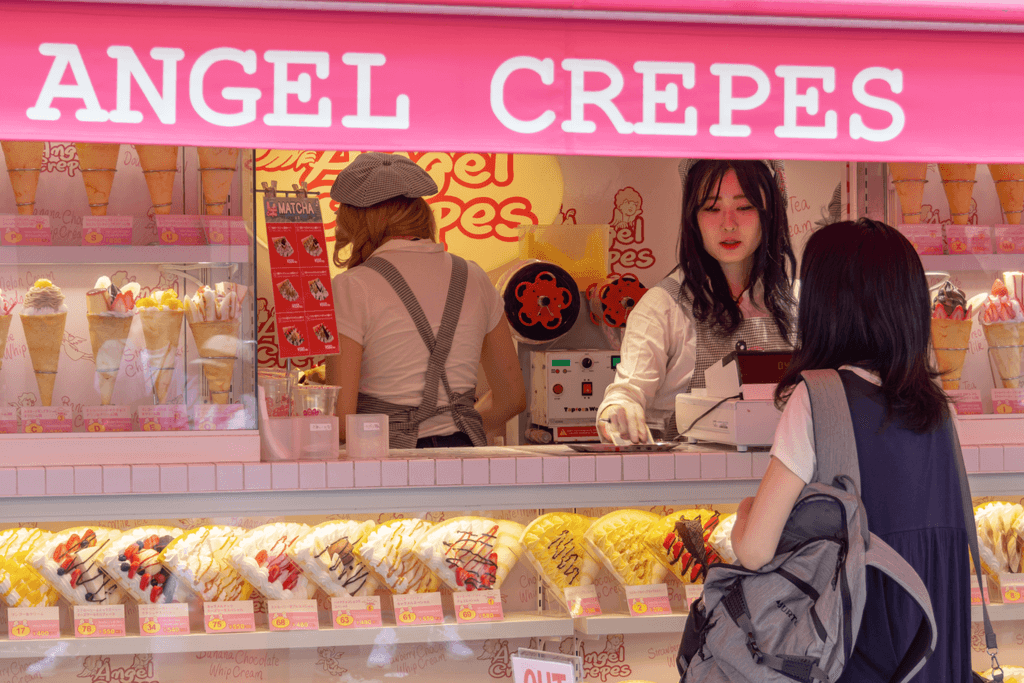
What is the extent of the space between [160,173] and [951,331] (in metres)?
2.35

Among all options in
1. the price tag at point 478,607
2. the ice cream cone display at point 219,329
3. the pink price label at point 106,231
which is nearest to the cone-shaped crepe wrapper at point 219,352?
the ice cream cone display at point 219,329

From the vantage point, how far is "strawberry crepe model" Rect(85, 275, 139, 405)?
2.62 m

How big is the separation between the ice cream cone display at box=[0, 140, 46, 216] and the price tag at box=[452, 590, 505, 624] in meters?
1.51

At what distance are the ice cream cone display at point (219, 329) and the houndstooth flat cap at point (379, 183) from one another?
1.10 meters

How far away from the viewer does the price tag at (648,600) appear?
2605 mm

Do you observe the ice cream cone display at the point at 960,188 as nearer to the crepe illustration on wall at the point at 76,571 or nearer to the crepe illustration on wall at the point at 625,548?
the crepe illustration on wall at the point at 625,548

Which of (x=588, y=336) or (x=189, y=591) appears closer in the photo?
(x=189, y=591)

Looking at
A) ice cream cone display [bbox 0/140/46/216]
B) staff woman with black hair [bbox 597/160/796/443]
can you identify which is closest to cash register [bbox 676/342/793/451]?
staff woman with black hair [bbox 597/160/796/443]

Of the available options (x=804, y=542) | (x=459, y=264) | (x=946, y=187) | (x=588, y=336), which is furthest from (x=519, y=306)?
(x=804, y=542)

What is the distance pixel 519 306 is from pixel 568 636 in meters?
3.12

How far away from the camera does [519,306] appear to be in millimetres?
5578

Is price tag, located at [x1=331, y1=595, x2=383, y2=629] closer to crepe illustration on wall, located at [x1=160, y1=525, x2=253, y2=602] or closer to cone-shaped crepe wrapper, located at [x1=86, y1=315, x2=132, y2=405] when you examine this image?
crepe illustration on wall, located at [x1=160, y1=525, x2=253, y2=602]

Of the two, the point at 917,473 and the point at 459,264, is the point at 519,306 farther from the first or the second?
the point at 917,473

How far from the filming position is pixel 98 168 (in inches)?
109
